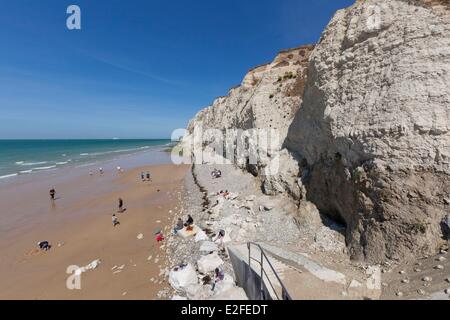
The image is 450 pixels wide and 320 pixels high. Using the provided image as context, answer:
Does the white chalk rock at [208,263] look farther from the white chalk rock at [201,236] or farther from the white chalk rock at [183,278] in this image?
the white chalk rock at [201,236]

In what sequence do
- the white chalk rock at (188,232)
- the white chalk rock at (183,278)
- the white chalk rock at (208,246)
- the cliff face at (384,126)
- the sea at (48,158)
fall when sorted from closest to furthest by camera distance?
the cliff face at (384,126)
the white chalk rock at (183,278)
the white chalk rock at (208,246)
the white chalk rock at (188,232)
the sea at (48,158)

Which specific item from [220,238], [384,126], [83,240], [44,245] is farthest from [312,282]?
[44,245]

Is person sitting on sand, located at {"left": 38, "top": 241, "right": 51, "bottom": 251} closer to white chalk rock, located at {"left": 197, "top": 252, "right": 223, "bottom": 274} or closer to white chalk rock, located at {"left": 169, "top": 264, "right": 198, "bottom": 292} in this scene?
white chalk rock, located at {"left": 169, "top": 264, "right": 198, "bottom": 292}

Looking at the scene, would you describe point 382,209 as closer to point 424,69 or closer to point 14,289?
point 424,69

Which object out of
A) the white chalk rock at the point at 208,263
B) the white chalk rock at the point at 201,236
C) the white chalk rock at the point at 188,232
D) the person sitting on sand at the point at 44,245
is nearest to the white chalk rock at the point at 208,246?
the white chalk rock at the point at 201,236

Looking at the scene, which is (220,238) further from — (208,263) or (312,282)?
(312,282)
